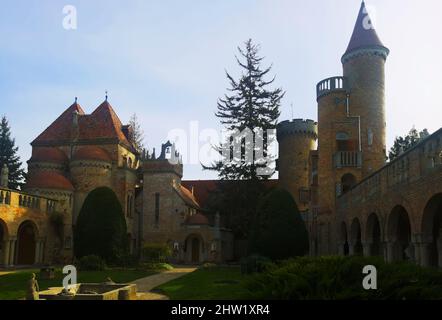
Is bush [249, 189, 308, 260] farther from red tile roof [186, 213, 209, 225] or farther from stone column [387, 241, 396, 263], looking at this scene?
red tile roof [186, 213, 209, 225]

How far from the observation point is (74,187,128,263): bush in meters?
32.9

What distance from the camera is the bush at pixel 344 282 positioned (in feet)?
28.8

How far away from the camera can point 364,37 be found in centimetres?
3391

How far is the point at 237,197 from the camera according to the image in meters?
41.8

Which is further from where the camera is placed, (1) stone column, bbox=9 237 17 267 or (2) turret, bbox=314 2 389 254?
(1) stone column, bbox=9 237 17 267

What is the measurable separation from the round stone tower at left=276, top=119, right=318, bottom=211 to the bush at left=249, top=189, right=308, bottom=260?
795 inches

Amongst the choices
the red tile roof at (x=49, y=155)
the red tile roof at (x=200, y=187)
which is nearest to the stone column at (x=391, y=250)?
the red tile roof at (x=49, y=155)

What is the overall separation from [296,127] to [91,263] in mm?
25317

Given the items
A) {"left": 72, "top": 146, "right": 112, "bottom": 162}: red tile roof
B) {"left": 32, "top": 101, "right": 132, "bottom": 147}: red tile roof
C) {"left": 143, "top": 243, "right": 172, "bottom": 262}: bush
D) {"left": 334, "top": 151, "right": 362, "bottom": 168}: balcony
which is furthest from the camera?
{"left": 32, "top": 101, "right": 132, "bottom": 147}: red tile roof

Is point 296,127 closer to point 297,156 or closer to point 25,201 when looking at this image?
point 297,156

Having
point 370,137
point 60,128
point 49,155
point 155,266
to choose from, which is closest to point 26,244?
point 49,155

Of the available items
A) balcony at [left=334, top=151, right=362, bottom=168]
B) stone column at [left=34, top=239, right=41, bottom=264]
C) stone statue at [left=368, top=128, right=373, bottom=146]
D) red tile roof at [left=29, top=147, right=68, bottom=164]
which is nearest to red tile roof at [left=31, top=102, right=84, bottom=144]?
red tile roof at [left=29, top=147, right=68, bottom=164]

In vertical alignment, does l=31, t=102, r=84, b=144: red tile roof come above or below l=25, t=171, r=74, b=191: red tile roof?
above
